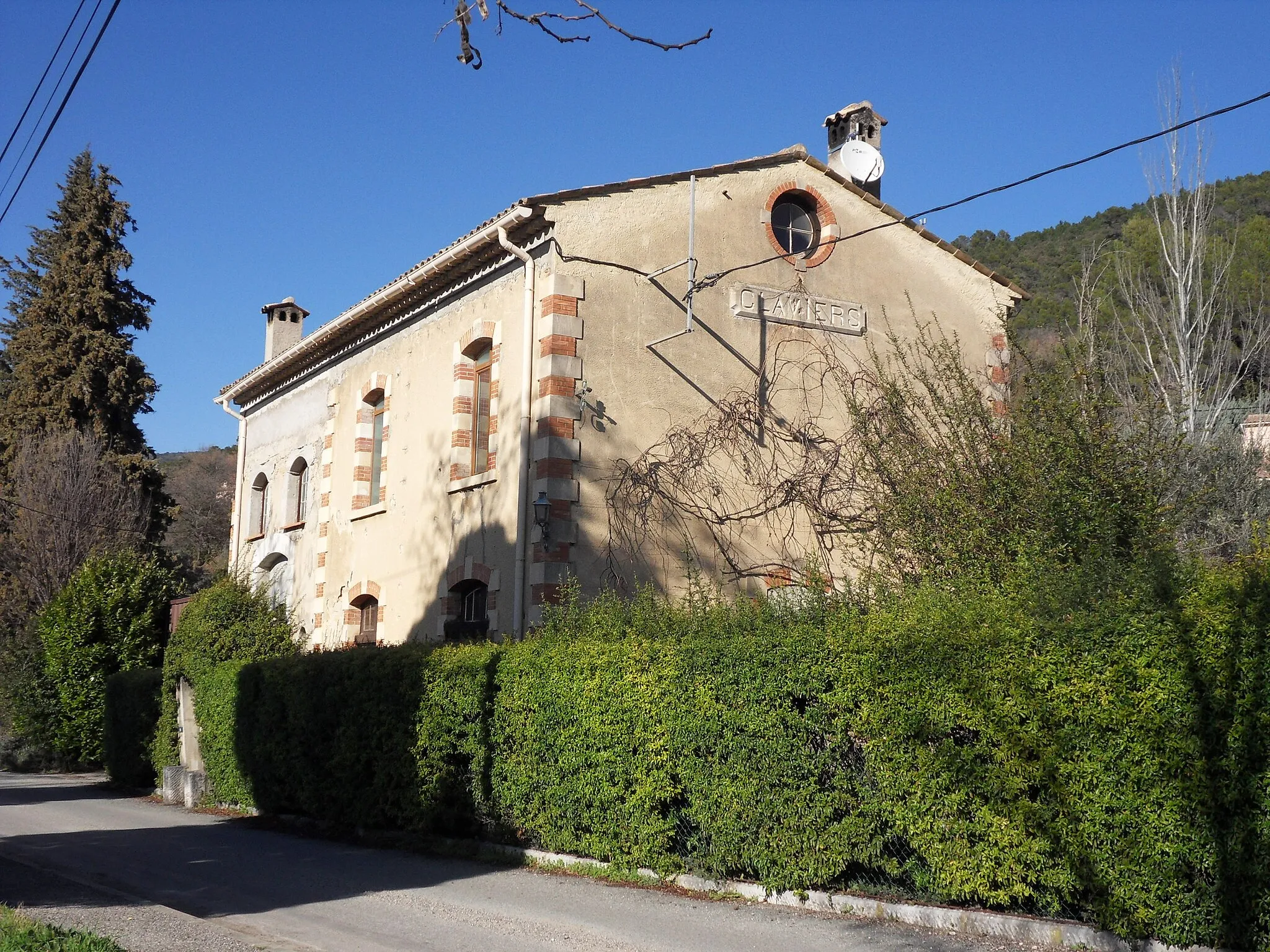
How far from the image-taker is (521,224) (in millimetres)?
14016

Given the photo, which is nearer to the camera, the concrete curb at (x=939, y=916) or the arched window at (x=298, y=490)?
the concrete curb at (x=939, y=916)

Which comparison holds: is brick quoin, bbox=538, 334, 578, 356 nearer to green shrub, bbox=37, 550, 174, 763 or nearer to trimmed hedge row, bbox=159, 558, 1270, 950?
trimmed hedge row, bbox=159, 558, 1270, 950

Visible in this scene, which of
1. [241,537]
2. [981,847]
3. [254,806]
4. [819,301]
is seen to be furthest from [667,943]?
[241,537]

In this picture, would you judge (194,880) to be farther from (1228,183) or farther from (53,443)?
(1228,183)

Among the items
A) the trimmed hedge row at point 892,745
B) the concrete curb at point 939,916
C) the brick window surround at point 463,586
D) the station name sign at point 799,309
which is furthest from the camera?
the station name sign at point 799,309

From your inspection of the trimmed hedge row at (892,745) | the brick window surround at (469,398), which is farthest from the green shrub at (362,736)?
the brick window surround at (469,398)

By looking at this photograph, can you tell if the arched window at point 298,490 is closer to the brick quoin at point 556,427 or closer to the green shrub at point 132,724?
the green shrub at point 132,724

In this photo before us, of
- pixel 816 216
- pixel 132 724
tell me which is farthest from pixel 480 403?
pixel 132 724

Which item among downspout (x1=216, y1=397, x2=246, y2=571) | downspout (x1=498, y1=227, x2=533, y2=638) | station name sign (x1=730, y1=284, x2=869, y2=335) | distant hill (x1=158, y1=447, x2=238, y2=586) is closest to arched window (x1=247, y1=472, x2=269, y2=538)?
downspout (x1=216, y1=397, x2=246, y2=571)

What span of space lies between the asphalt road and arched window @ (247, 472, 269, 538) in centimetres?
1020

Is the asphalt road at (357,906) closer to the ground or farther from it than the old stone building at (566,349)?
closer to the ground

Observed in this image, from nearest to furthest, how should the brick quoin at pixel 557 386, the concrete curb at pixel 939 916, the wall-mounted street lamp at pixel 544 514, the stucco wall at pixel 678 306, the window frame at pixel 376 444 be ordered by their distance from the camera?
the concrete curb at pixel 939 916, the wall-mounted street lamp at pixel 544 514, the brick quoin at pixel 557 386, the stucco wall at pixel 678 306, the window frame at pixel 376 444

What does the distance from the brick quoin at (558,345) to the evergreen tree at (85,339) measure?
761 inches

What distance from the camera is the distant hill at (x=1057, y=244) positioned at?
1077 inches
